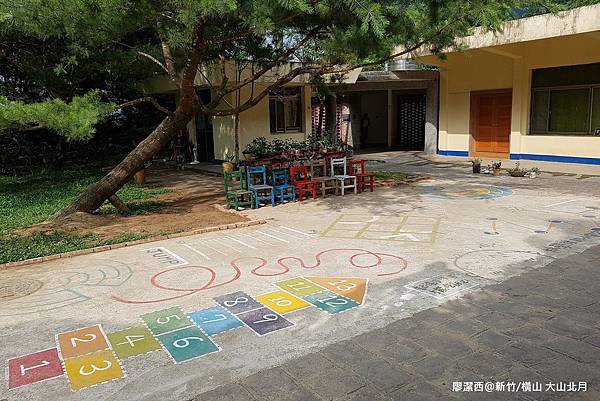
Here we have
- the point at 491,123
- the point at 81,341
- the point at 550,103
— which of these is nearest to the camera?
the point at 81,341

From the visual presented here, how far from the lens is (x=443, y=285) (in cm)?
452

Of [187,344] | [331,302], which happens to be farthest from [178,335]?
[331,302]

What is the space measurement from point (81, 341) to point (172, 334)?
26.1 inches

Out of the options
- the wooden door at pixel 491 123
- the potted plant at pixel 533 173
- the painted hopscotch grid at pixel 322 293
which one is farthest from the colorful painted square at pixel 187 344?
the wooden door at pixel 491 123

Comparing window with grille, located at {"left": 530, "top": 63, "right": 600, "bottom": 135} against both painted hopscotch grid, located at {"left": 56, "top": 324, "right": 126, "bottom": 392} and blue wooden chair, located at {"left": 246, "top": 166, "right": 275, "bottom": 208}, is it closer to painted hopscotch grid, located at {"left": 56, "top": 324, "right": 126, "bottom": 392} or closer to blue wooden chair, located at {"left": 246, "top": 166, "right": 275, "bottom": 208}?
blue wooden chair, located at {"left": 246, "top": 166, "right": 275, "bottom": 208}

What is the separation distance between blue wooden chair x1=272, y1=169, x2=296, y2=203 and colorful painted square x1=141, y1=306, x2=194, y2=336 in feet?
16.1

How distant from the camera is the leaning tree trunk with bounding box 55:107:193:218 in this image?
796cm

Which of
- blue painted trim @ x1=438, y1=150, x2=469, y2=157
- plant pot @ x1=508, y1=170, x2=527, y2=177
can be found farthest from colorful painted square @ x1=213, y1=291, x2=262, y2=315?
blue painted trim @ x1=438, y1=150, x2=469, y2=157

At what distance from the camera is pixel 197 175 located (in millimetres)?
13992

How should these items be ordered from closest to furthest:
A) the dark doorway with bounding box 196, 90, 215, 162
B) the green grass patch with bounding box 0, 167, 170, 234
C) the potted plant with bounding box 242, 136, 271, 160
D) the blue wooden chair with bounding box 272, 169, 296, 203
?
1. the green grass patch with bounding box 0, 167, 170, 234
2. the blue wooden chair with bounding box 272, 169, 296, 203
3. the potted plant with bounding box 242, 136, 271, 160
4. the dark doorway with bounding box 196, 90, 215, 162

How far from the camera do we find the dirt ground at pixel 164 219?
7043mm

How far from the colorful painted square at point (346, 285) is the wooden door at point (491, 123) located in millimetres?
11288

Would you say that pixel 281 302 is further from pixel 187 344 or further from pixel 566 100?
pixel 566 100

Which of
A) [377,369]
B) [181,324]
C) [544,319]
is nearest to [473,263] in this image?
[544,319]
